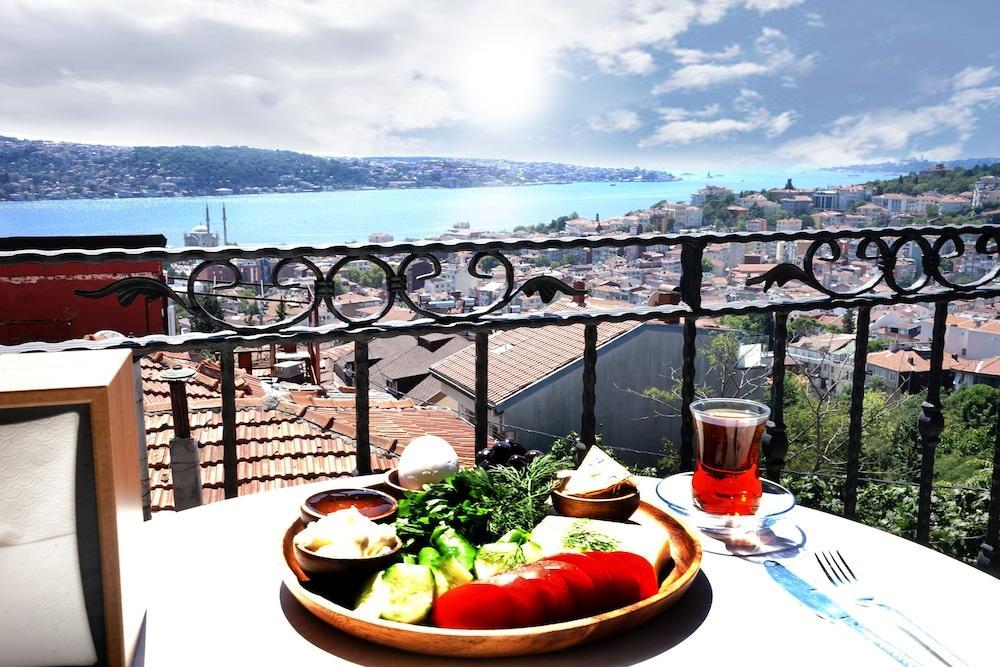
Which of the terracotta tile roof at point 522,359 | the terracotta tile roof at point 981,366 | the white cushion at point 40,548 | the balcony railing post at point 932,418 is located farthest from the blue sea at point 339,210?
the terracotta tile roof at point 981,366

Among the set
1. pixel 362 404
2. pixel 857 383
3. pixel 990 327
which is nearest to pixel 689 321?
pixel 857 383

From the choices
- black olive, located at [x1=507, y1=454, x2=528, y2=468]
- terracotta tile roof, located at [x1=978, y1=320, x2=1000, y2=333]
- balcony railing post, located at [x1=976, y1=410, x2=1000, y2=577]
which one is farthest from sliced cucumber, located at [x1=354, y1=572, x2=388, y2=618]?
terracotta tile roof, located at [x1=978, y1=320, x2=1000, y2=333]

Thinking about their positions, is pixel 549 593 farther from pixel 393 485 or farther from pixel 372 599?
pixel 393 485

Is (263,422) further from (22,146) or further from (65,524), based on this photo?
(22,146)

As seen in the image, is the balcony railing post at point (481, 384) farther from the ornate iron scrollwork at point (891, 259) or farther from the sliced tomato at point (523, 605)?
the sliced tomato at point (523, 605)

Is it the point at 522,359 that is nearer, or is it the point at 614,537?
the point at 614,537

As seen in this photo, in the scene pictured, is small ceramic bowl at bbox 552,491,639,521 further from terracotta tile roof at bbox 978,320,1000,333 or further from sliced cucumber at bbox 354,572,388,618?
terracotta tile roof at bbox 978,320,1000,333
